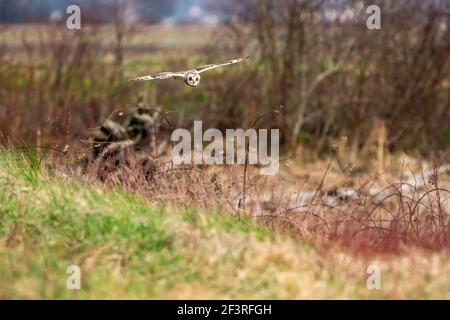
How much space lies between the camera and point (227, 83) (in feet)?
53.1

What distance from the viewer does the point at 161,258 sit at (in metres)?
5.62

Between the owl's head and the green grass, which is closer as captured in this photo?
the green grass

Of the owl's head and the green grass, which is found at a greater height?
the owl's head

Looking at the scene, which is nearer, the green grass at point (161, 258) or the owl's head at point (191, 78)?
the green grass at point (161, 258)

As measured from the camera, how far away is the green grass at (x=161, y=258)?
541 centimetres

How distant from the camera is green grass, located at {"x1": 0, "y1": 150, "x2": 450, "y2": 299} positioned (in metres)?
5.41

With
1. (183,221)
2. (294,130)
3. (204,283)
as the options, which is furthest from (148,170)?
(294,130)

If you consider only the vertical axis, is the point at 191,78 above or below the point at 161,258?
above

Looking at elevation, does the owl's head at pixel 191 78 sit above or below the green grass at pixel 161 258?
above

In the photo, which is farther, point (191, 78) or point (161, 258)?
point (191, 78)
